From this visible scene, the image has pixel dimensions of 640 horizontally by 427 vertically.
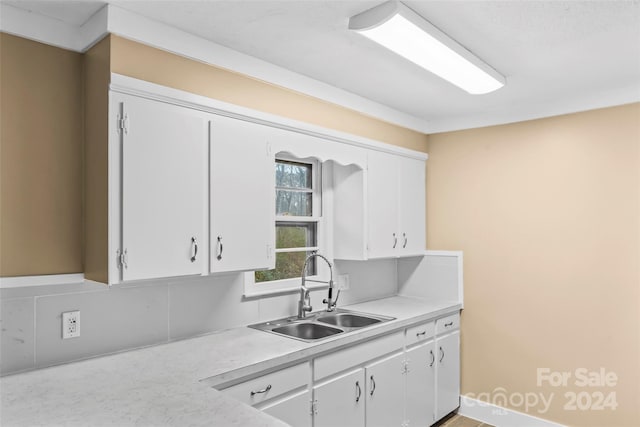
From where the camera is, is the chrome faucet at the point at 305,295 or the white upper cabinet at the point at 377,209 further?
the white upper cabinet at the point at 377,209

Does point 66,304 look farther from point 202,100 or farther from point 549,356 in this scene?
point 549,356

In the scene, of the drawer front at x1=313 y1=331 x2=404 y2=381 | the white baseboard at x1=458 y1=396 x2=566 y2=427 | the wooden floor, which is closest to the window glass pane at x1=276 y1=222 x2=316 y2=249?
the drawer front at x1=313 y1=331 x2=404 y2=381

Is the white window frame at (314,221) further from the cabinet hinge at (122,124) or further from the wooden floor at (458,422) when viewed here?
the wooden floor at (458,422)

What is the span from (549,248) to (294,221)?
6.46 ft

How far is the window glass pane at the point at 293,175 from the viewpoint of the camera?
311cm

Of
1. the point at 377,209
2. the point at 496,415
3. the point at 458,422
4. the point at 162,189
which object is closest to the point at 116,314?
the point at 162,189

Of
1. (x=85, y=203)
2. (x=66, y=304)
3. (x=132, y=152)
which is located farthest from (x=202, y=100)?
(x=66, y=304)

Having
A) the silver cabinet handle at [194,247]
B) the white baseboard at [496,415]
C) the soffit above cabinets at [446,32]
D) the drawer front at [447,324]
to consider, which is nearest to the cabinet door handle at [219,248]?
the silver cabinet handle at [194,247]

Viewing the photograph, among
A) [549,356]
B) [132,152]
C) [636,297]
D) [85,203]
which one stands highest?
[132,152]

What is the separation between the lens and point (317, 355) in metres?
2.36

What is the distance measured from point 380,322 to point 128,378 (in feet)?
5.36

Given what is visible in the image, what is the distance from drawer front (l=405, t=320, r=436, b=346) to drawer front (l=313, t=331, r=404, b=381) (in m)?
0.10

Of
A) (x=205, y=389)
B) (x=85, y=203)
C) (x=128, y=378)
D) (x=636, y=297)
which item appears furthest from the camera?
(x=636, y=297)

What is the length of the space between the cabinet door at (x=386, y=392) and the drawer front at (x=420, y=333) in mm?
151
